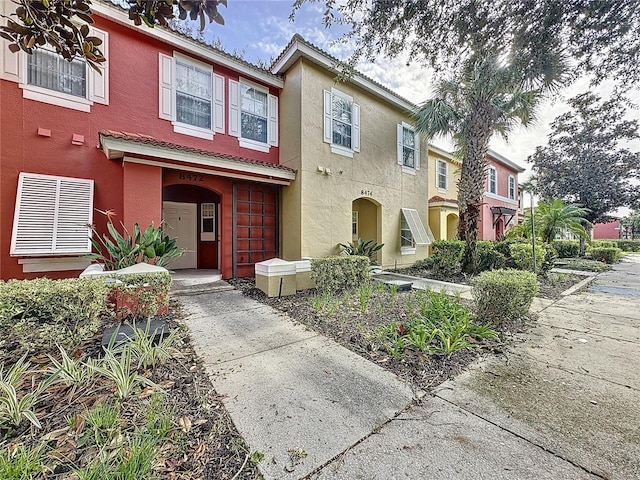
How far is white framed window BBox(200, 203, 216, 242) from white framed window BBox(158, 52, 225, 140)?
3.21m

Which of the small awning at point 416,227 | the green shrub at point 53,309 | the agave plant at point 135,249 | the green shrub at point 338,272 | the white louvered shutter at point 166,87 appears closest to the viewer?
the green shrub at point 53,309

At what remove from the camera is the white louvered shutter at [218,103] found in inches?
328

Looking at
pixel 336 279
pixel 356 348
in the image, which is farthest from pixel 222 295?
pixel 356 348

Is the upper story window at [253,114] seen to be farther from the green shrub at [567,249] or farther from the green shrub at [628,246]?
the green shrub at [628,246]

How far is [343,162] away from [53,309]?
858 centimetres

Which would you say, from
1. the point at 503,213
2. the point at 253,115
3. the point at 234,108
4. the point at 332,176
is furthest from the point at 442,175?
the point at 234,108

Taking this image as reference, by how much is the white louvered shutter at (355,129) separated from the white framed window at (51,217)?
826cm

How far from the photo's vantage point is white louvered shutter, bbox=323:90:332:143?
30.4 ft

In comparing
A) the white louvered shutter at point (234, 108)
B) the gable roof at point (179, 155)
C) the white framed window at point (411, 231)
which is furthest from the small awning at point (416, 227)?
the white louvered shutter at point (234, 108)

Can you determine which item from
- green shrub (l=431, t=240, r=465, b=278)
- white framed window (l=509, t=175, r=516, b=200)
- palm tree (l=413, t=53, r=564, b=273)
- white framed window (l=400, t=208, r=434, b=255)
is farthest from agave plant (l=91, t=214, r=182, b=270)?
white framed window (l=509, t=175, r=516, b=200)

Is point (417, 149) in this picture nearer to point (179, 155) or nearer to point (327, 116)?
point (327, 116)

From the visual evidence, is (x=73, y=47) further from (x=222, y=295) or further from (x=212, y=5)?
(x=222, y=295)

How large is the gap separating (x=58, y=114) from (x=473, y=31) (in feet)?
30.9

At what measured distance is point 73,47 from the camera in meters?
2.37
